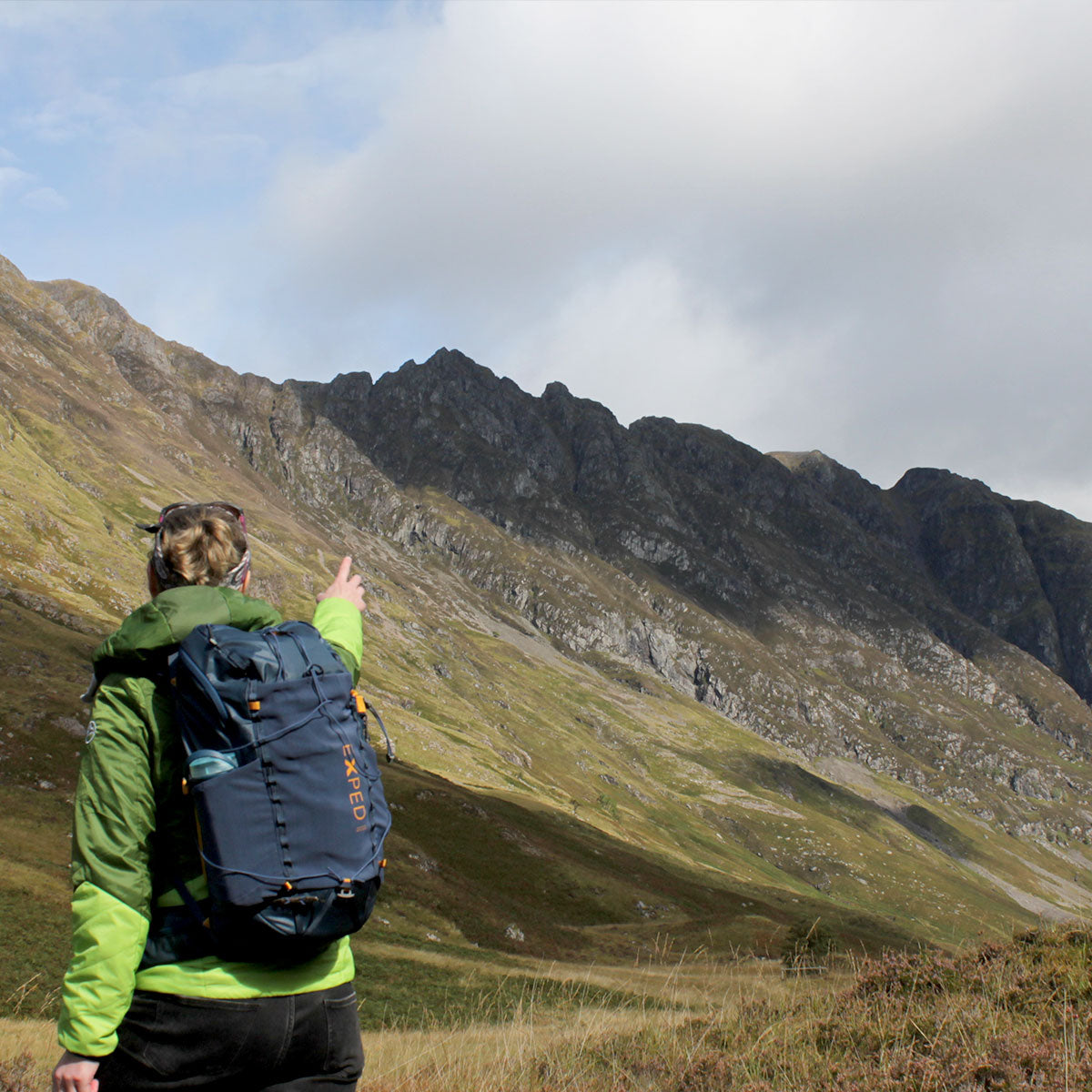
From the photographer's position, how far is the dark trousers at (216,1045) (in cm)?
370

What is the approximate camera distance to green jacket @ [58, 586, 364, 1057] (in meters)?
3.70

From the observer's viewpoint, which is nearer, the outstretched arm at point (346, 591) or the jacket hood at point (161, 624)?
the jacket hood at point (161, 624)

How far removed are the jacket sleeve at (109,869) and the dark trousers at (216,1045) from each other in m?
0.14

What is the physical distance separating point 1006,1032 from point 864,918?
80708 mm

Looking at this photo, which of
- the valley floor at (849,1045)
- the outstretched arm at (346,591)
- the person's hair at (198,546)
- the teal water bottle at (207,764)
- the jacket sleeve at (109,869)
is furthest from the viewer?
the valley floor at (849,1045)

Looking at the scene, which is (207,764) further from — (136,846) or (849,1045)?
(849,1045)

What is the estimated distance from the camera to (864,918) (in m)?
74.7

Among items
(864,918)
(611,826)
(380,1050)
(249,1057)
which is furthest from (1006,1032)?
Answer: (611,826)

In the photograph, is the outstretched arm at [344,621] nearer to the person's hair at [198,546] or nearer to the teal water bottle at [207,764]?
the person's hair at [198,546]

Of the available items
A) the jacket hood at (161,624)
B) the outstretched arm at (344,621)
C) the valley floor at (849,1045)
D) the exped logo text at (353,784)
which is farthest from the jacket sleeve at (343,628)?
the valley floor at (849,1045)

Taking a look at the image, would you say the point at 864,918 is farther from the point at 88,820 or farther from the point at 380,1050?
the point at 88,820

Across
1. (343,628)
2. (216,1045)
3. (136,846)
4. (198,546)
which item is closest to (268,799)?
(136,846)

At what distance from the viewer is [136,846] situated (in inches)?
153

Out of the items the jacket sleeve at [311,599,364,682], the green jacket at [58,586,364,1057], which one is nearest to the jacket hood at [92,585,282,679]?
the green jacket at [58,586,364,1057]
